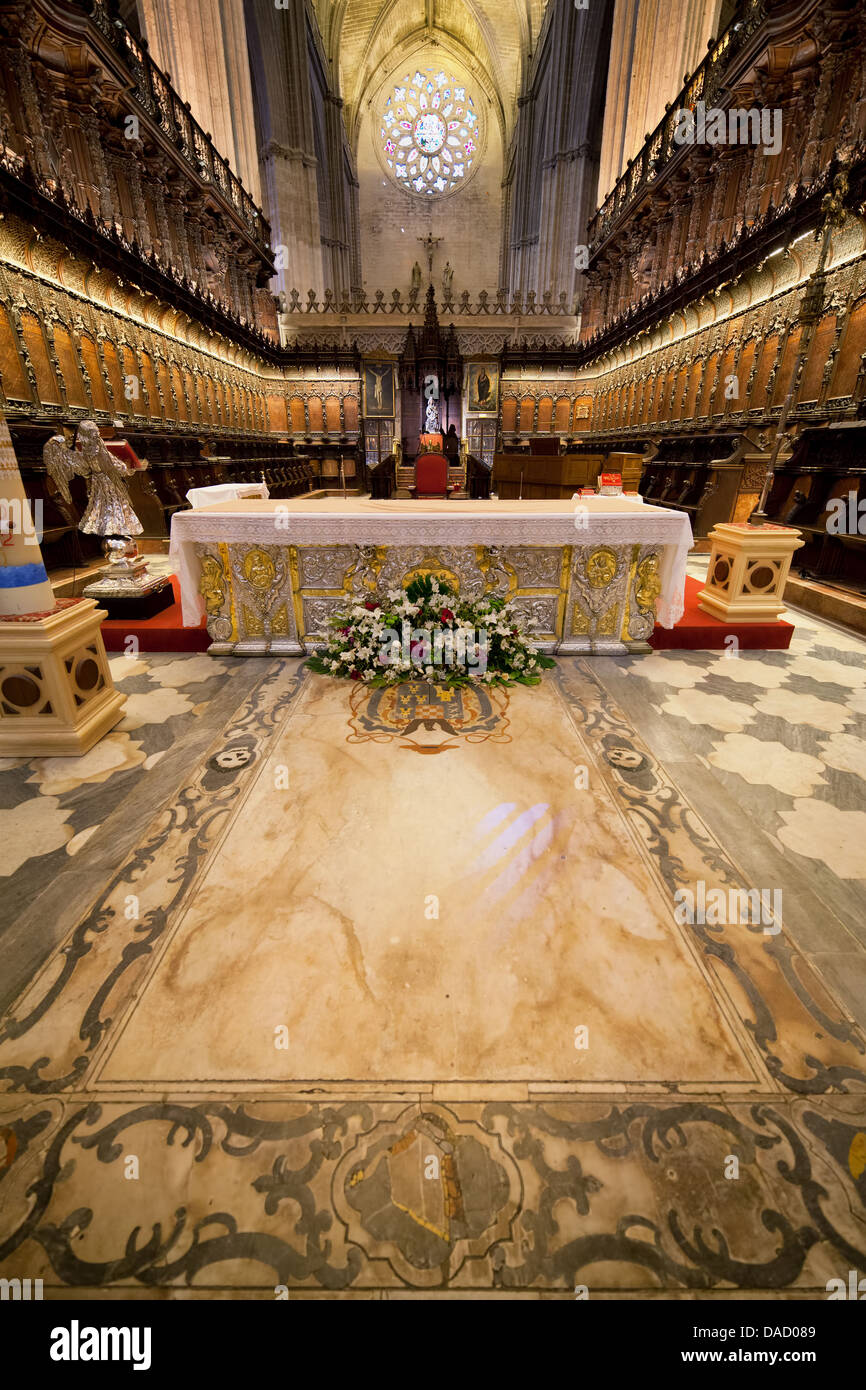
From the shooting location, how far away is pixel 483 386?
1967 cm

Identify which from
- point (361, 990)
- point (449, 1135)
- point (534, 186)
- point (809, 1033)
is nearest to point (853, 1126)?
point (809, 1033)

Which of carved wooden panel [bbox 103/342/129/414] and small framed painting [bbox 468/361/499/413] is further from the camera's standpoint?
small framed painting [bbox 468/361/499/413]

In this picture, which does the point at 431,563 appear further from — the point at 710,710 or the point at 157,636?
the point at 157,636

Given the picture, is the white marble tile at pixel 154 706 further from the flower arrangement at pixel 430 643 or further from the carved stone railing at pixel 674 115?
the carved stone railing at pixel 674 115

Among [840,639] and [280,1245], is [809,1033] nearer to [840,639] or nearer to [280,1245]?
[280,1245]

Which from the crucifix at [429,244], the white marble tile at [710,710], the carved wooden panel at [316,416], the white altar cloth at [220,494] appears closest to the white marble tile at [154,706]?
the white altar cloth at [220,494]

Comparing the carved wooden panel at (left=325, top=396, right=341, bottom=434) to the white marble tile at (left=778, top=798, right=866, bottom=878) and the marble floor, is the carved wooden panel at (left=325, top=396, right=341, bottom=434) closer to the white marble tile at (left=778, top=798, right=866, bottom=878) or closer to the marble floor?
the marble floor

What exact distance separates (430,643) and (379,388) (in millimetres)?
18519

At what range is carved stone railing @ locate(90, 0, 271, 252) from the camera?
29.3ft

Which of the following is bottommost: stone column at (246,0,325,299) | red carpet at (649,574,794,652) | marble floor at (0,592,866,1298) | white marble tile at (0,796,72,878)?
marble floor at (0,592,866,1298)

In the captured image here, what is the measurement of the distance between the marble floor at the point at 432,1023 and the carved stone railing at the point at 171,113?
39.9ft

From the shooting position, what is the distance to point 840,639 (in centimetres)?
517

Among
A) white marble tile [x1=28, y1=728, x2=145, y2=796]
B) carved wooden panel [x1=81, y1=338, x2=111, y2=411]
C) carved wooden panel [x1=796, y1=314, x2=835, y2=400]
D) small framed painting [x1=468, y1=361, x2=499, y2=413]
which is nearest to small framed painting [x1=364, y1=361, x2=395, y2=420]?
small framed painting [x1=468, y1=361, x2=499, y2=413]

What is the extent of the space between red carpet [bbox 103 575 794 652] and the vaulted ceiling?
33.1m
